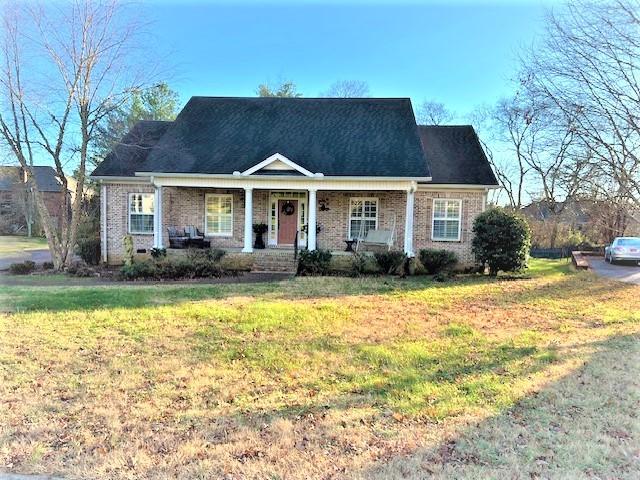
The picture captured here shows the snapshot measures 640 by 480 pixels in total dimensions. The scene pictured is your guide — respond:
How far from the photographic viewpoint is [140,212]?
16.5 m

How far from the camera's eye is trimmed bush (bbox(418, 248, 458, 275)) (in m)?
14.2

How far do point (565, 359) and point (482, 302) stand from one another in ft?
13.3

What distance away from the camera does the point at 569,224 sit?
1282 inches

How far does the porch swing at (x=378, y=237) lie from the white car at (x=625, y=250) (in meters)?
11.0

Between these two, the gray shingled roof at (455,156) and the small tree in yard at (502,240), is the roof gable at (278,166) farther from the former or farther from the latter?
the small tree in yard at (502,240)

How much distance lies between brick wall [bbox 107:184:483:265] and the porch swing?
21.9 inches

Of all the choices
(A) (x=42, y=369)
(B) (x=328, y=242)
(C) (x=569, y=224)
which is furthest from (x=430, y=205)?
(C) (x=569, y=224)

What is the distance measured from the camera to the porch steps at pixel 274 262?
47.2ft

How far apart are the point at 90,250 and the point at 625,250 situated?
2246 cm

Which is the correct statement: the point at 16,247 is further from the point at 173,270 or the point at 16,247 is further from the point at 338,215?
the point at 338,215

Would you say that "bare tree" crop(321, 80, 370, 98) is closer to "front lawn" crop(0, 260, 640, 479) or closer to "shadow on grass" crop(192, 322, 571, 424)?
"front lawn" crop(0, 260, 640, 479)

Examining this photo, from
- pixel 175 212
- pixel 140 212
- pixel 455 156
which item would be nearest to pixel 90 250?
pixel 140 212

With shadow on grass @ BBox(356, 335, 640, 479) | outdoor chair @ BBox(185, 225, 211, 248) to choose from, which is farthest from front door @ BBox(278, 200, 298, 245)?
shadow on grass @ BBox(356, 335, 640, 479)

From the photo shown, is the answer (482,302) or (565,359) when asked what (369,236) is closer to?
(482,302)
